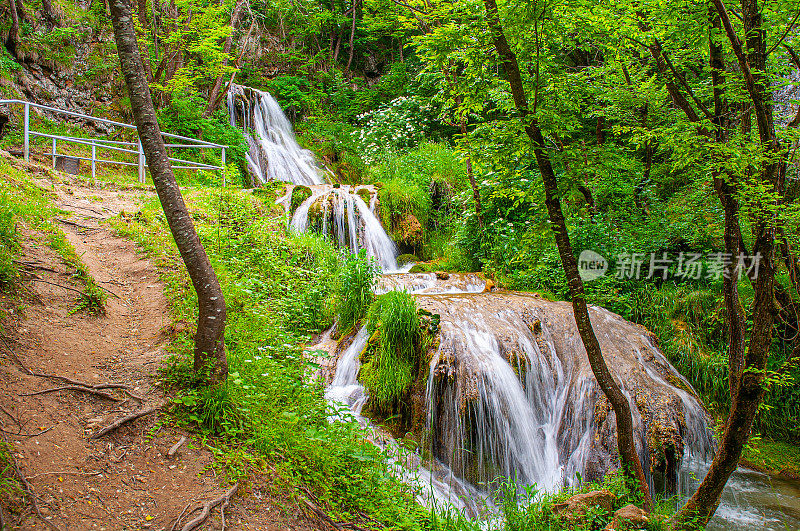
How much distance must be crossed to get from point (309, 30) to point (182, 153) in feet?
34.5

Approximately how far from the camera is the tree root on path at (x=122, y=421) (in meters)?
3.00

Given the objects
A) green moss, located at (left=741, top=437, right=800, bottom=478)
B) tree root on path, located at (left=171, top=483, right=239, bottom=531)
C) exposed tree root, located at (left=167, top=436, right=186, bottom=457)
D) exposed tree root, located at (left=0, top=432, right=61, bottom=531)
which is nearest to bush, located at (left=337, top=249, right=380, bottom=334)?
exposed tree root, located at (left=167, top=436, right=186, bottom=457)

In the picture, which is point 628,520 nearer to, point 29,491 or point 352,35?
point 29,491

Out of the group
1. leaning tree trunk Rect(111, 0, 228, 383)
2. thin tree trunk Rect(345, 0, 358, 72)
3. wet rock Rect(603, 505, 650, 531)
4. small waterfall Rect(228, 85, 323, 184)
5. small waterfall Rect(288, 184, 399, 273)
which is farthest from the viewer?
thin tree trunk Rect(345, 0, 358, 72)

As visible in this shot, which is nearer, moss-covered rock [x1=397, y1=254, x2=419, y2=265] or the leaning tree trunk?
the leaning tree trunk

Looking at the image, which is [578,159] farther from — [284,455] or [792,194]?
[792,194]

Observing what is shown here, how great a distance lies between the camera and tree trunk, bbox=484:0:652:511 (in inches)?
146

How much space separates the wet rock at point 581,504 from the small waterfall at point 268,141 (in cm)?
1299

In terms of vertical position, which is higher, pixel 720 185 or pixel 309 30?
pixel 309 30

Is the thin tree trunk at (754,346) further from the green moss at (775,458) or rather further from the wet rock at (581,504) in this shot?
the green moss at (775,458)

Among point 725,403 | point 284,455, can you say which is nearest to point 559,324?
point 725,403

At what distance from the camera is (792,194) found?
912 centimetres

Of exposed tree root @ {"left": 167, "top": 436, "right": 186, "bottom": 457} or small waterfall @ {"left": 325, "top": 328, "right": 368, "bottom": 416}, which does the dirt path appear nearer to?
exposed tree root @ {"left": 167, "top": 436, "right": 186, "bottom": 457}
